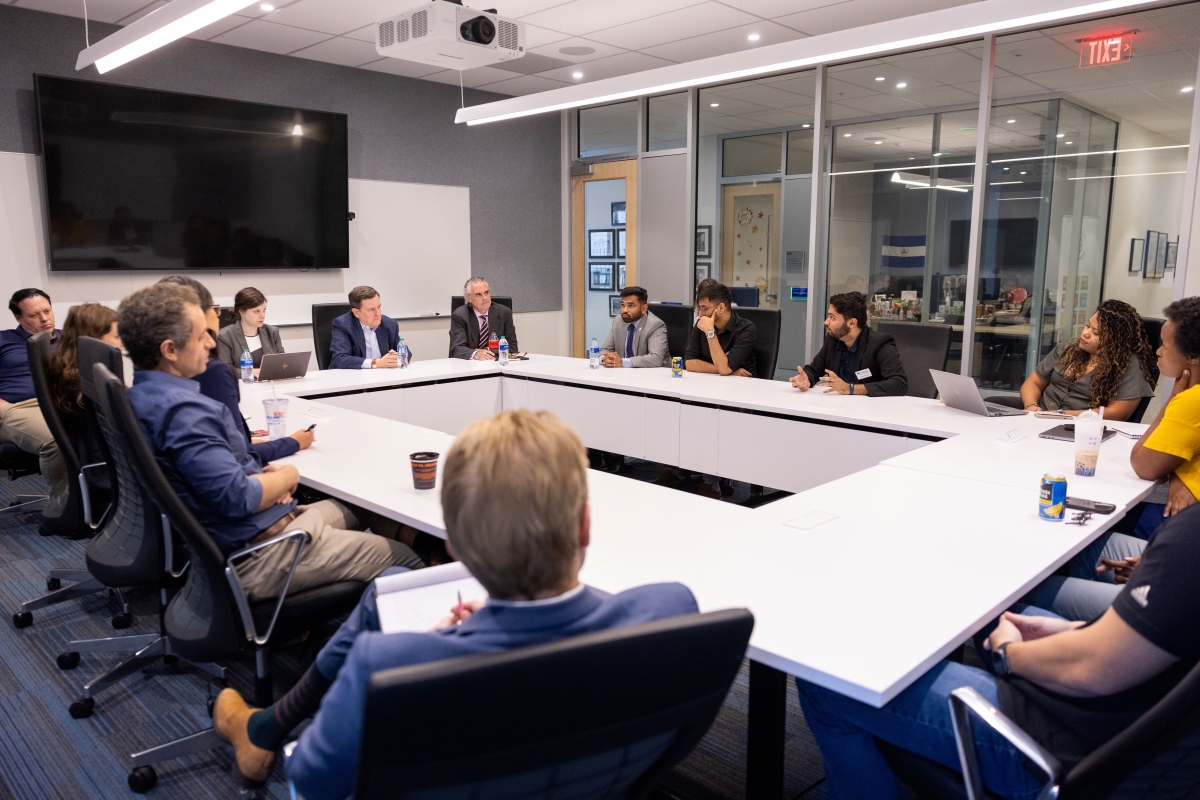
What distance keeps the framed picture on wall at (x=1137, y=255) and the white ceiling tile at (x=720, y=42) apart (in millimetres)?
2530

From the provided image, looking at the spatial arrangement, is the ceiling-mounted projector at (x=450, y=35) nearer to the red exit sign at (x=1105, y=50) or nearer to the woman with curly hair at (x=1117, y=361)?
the woman with curly hair at (x=1117, y=361)

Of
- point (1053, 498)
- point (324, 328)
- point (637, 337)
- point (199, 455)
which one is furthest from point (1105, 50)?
point (199, 455)

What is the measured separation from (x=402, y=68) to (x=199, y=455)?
18.1ft

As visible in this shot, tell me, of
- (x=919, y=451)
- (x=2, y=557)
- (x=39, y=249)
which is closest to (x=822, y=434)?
(x=919, y=451)

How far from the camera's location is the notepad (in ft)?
4.23

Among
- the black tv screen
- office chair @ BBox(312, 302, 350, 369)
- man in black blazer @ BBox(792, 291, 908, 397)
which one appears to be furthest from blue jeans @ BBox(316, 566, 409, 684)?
the black tv screen

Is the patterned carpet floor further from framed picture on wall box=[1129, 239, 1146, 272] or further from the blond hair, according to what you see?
framed picture on wall box=[1129, 239, 1146, 272]

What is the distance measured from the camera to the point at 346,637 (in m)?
1.31

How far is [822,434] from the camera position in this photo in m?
3.54

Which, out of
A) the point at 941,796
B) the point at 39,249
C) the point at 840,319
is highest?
the point at 39,249

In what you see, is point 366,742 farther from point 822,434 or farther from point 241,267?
point 241,267

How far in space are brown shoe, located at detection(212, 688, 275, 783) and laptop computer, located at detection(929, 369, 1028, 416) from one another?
9.63ft

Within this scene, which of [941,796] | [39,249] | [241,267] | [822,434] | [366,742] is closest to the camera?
[366,742]

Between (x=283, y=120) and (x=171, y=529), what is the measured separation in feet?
15.8
